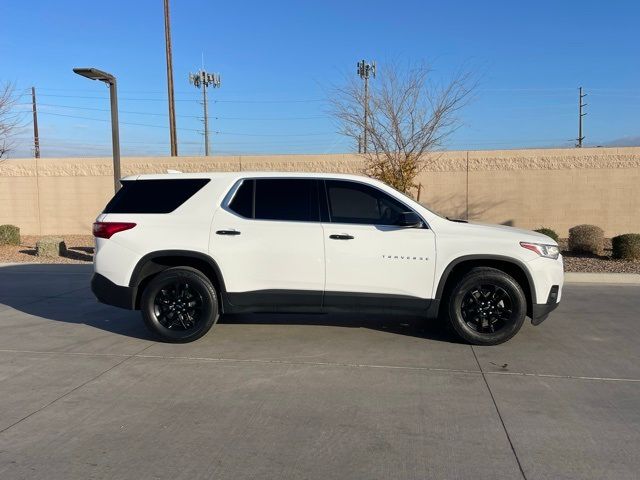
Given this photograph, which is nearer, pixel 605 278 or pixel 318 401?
pixel 318 401

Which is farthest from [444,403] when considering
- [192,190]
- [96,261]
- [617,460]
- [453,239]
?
[96,261]

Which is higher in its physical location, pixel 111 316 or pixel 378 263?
pixel 378 263

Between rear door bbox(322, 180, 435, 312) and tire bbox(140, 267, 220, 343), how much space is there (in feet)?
4.75

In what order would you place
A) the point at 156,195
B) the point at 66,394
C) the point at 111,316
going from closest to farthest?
the point at 66,394 → the point at 156,195 → the point at 111,316

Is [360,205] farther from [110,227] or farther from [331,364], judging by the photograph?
[110,227]

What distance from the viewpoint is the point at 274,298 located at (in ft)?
20.1

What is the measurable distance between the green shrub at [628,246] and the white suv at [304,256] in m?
7.31

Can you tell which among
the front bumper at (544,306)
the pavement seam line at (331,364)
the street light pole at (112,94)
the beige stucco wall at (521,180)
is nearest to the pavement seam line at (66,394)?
the pavement seam line at (331,364)

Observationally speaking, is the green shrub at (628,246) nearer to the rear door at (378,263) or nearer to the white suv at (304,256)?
the white suv at (304,256)

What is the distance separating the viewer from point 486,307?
6008 mm

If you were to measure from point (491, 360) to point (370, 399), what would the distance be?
1.72 metres

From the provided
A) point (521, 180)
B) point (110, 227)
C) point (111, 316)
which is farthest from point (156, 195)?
point (521, 180)

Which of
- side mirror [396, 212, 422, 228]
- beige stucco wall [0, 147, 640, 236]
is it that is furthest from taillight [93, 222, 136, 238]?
beige stucco wall [0, 147, 640, 236]

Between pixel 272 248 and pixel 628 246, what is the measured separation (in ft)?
31.4
